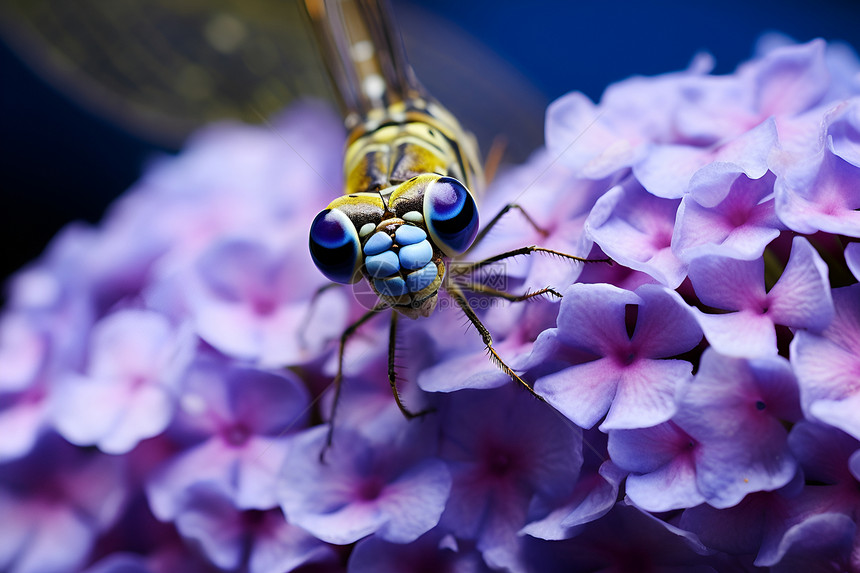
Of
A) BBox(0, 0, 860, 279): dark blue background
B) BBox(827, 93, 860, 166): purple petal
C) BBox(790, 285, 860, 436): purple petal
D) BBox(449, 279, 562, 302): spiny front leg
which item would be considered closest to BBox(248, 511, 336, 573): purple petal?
BBox(449, 279, 562, 302): spiny front leg

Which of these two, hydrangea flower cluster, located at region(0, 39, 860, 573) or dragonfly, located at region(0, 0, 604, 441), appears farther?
dragonfly, located at region(0, 0, 604, 441)

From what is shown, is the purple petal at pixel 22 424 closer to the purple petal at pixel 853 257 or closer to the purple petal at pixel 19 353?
the purple petal at pixel 19 353

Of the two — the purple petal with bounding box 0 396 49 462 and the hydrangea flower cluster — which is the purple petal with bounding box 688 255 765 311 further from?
the purple petal with bounding box 0 396 49 462

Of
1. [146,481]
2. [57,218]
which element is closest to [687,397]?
[146,481]

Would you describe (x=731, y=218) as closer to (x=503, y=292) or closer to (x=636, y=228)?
(x=636, y=228)

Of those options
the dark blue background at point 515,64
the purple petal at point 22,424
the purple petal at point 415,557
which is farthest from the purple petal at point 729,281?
the dark blue background at point 515,64

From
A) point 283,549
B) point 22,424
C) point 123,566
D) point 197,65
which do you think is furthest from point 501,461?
point 197,65
